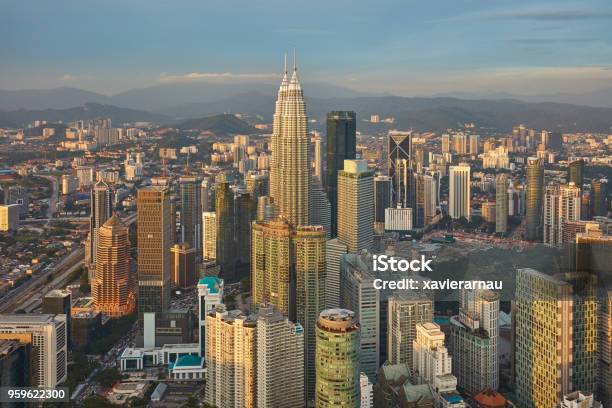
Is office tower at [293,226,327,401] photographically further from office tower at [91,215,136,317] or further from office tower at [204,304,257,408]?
office tower at [91,215,136,317]

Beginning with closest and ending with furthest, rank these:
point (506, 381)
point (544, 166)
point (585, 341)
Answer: point (585, 341) < point (506, 381) < point (544, 166)

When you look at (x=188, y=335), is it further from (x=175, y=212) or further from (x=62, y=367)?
(x=175, y=212)

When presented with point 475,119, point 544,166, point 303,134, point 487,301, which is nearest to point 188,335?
point 487,301

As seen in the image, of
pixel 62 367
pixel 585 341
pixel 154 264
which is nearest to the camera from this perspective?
pixel 585 341

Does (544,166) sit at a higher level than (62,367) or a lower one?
higher

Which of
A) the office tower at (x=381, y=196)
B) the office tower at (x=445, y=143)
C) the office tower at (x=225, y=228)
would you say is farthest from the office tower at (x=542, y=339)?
the office tower at (x=445, y=143)

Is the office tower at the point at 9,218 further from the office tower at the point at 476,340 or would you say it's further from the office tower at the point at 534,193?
the office tower at the point at 534,193

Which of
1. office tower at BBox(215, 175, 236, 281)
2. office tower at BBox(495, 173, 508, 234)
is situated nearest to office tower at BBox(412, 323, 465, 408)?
office tower at BBox(215, 175, 236, 281)
